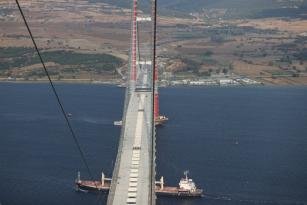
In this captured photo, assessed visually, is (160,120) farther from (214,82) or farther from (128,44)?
(128,44)

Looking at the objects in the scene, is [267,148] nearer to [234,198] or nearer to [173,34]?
[234,198]

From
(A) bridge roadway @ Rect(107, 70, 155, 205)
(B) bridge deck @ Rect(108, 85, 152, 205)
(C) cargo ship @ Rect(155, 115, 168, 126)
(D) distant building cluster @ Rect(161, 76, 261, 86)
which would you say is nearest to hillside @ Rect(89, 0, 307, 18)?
(D) distant building cluster @ Rect(161, 76, 261, 86)

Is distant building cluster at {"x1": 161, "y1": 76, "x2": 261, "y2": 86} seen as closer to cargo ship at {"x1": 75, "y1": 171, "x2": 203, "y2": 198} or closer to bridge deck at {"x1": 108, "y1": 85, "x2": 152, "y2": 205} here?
bridge deck at {"x1": 108, "y1": 85, "x2": 152, "y2": 205}

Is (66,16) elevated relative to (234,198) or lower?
elevated

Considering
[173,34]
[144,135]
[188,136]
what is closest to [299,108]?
[188,136]

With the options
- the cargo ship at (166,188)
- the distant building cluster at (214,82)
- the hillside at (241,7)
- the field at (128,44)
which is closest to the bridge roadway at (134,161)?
the cargo ship at (166,188)

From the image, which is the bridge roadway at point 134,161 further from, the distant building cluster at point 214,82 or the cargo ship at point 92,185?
the distant building cluster at point 214,82

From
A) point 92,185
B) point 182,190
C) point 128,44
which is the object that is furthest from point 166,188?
point 128,44
